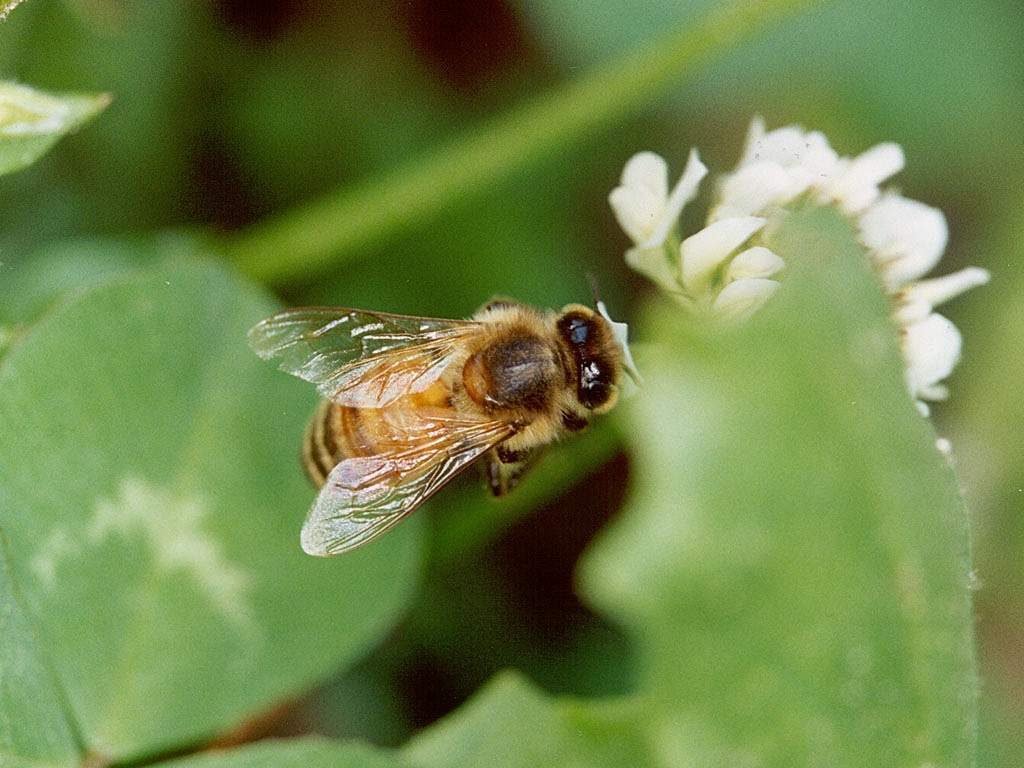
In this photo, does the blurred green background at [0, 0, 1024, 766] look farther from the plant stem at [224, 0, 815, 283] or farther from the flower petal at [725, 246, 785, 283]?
the flower petal at [725, 246, 785, 283]

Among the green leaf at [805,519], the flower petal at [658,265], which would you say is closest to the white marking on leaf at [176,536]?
the flower petal at [658,265]

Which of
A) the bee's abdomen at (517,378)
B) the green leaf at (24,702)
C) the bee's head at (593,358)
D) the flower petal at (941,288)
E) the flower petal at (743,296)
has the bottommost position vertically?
the green leaf at (24,702)

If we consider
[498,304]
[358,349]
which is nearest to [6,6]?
[358,349]

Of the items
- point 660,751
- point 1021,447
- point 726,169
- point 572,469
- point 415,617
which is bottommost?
point 415,617

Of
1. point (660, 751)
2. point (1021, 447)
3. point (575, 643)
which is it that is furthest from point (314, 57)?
point (660, 751)

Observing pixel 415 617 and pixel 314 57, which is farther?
pixel 314 57

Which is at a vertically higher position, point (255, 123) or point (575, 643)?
point (255, 123)

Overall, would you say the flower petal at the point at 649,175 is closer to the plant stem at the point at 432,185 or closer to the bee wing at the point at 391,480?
the bee wing at the point at 391,480

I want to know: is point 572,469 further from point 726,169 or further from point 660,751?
point 726,169
